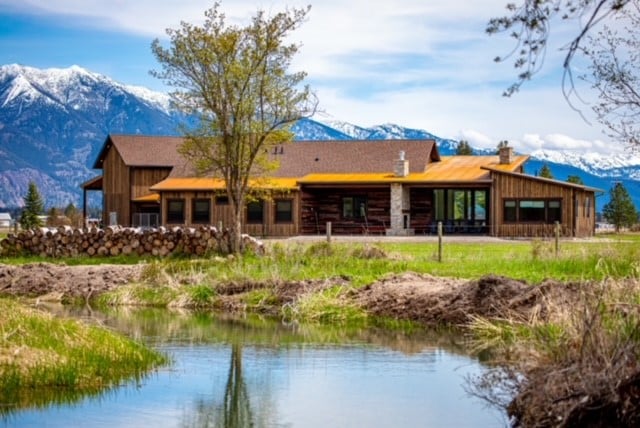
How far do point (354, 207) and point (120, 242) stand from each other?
22386 millimetres

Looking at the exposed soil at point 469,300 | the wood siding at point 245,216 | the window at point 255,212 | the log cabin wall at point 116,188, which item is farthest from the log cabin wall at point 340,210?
the exposed soil at point 469,300

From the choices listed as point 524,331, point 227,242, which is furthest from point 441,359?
point 227,242

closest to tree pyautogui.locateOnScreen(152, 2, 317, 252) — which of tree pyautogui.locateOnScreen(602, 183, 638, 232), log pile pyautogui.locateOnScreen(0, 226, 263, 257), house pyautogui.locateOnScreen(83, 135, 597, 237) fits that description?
log pile pyautogui.locateOnScreen(0, 226, 263, 257)

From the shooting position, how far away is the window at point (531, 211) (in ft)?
166

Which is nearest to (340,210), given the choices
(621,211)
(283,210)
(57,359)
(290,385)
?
(283,210)

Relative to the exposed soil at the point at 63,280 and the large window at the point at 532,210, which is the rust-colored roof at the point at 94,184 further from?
the exposed soil at the point at 63,280

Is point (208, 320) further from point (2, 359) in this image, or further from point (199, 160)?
point (199, 160)

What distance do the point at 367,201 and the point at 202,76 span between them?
21.2 m

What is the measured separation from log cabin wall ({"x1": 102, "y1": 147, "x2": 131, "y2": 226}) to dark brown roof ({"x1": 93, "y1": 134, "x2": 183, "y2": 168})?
43 cm

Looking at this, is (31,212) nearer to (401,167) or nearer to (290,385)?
(401,167)

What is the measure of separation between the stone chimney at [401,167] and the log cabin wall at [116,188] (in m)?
16.9

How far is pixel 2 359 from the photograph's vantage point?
13.5 m

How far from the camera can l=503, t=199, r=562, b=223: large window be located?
165 feet

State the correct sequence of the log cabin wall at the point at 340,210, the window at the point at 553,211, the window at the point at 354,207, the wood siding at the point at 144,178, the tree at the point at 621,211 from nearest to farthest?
the window at the point at 553,211 < the log cabin wall at the point at 340,210 < the window at the point at 354,207 < the wood siding at the point at 144,178 < the tree at the point at 621,211
